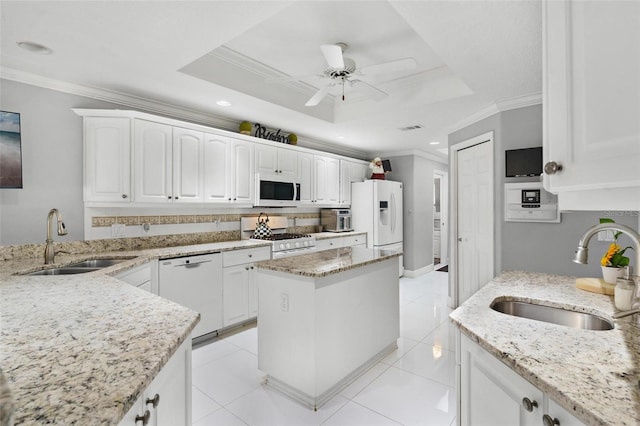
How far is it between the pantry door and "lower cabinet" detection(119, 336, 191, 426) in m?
3.25

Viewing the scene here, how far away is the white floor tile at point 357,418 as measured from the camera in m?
1.95

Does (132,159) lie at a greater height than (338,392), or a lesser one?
greater

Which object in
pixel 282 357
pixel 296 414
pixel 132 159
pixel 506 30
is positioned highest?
pixel 506 30

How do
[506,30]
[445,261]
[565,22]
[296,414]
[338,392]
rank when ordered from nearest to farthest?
[565,22] → [506,30] → [296,414] → [338,392] → [445,261]

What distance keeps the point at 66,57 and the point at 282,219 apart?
2925 mm

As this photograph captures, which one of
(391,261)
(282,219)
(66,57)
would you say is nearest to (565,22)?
(391,261)

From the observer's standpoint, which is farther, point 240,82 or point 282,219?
point 282,219

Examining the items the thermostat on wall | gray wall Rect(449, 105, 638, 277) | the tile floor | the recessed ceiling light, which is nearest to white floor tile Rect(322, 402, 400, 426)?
the tile floor

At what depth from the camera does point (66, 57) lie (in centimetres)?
234

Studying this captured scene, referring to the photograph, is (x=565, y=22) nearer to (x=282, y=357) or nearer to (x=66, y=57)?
(x=282, y=357)

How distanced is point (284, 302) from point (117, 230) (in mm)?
1985

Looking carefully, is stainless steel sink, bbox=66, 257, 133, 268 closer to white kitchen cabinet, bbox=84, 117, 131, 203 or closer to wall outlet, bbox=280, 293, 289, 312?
white kitchen cabinet, bbox=84, 117, 131, 203

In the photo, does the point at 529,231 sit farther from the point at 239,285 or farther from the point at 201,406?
the point at 201,406

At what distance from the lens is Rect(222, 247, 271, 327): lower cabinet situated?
329cm
